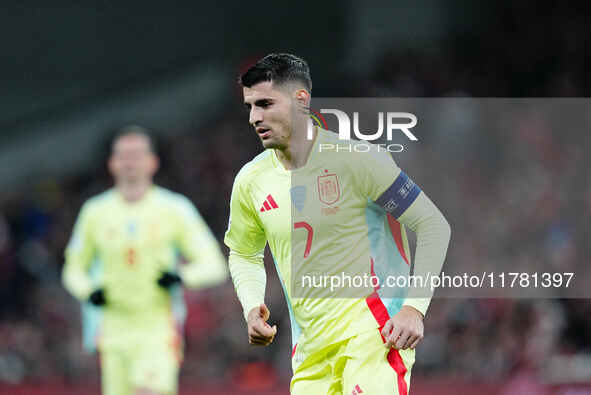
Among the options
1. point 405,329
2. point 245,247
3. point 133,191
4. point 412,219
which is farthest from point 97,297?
point 405,329

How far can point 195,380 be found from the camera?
1095cm

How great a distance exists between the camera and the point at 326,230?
13.4 feet

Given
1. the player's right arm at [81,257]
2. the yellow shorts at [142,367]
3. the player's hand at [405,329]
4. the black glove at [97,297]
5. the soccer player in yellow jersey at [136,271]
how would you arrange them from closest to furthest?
1. the player's hand at [405,329]
2. the yellow shorts at [142,367]
3. the soccer player in yellow jersey at [136,271]
4. the black glove at [97,297]
5. the player's right arm at [81,257]

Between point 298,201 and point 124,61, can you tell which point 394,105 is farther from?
point 124,61

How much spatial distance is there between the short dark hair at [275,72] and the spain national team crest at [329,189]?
42 cm

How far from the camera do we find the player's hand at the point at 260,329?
3.84 metres

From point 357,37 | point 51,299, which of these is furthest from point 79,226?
point 357,37

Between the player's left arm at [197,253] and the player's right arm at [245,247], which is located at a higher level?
the player's left arm at [197,253]

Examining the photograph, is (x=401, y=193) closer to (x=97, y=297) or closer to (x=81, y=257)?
(x=97, y=297)

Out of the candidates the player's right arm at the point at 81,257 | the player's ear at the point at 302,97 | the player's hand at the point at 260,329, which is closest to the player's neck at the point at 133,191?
the player's right arm at the point at 81,257

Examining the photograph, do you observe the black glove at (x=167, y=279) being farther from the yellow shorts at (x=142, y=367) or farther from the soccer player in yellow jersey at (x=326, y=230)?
the soccer player in yellow jersey at (x=326, y=230)

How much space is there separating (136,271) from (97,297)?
12.7 inches

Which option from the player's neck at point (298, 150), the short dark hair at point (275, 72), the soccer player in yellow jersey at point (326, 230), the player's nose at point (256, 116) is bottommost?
the soccer player in yellow jersey at point (326, 230)

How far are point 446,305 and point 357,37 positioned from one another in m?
6.01
